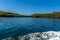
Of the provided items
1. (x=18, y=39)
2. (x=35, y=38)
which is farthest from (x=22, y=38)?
(x=35, y=38)

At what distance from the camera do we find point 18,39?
45.6 ft

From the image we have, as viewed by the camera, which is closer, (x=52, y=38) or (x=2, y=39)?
(x=52, y=38)

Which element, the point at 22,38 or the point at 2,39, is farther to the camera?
the point at 2,39

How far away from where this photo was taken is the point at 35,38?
527 inches

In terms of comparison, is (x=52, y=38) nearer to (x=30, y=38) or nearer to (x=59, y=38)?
(x=59, y=38)

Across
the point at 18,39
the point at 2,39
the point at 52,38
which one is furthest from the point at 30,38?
the point at 2,39

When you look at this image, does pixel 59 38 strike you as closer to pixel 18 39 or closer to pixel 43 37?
pixel 43 37

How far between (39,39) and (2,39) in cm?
472

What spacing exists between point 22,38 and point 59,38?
153 inches

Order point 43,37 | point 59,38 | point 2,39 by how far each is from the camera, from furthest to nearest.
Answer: point 2,39, point 43,37, point 59,38

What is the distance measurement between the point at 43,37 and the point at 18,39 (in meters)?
2.67

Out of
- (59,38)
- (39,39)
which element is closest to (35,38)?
(39,39)

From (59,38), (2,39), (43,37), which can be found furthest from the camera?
(2,39)

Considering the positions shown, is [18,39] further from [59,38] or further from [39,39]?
[59,38]
